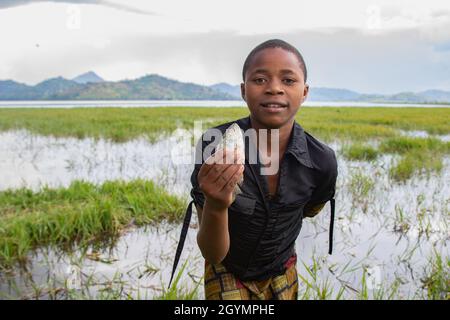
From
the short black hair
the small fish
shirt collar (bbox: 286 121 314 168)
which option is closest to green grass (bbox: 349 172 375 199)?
shirt collar (bbox: 286 121 314 168)

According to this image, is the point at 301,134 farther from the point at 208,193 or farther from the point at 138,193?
the point at 138,193

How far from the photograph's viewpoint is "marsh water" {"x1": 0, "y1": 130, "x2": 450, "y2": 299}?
267 cm

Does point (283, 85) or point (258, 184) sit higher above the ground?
point (283, 85)

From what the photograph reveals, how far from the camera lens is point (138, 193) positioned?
13.7ft

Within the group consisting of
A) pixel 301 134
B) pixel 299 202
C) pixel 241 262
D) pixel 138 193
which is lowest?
pixel 138 193

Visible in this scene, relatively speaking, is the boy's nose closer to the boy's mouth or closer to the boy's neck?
the boy's mouth

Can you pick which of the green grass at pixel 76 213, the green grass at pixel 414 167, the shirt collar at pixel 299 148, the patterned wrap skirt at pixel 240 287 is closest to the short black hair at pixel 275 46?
the shirt collar at pixel 299 148

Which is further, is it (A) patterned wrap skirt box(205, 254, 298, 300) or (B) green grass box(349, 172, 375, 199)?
(B) green grass box(349, 172, 375, 199)

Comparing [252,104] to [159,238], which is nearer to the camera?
[252,104]

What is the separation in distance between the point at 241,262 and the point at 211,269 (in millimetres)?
155

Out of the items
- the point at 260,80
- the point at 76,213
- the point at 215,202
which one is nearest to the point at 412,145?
the point at 76,213

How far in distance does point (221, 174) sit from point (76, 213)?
2817mm

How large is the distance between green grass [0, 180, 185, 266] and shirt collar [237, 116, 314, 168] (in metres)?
2.33

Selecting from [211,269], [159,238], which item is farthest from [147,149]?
[211,269]
